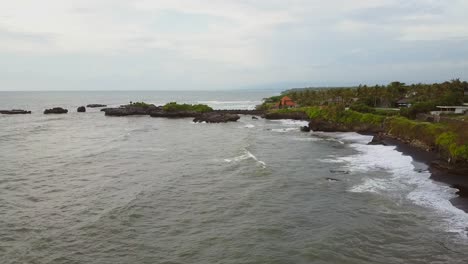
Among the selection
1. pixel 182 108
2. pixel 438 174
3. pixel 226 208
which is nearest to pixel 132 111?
pixel 182 108

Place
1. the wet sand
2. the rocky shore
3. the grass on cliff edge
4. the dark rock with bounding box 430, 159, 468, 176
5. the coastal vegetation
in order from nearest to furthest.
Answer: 1. the wet sand
2. the dark rock with bounding box 430, 159, 468, 176
3. the grass on cliff edge
4. the coastal vegetation
5. the rocky shore

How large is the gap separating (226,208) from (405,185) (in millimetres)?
14176

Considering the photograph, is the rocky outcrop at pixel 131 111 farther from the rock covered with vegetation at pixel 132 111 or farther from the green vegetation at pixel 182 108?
the green vegetation at pixel 182 108

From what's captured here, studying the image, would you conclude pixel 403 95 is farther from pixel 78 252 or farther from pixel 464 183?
pixel 78 252

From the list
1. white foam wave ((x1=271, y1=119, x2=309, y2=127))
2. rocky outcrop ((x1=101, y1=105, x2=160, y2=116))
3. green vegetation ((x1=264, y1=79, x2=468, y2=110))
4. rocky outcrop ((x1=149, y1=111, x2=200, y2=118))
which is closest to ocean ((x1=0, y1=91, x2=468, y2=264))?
white foam wave ((x1=271, y1=119, x2=309, y2=127))

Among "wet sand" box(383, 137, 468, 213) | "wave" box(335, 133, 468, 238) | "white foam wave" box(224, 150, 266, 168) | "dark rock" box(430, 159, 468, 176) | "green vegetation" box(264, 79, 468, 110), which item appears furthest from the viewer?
"green vegetation" box(264, 79, 468, 110)

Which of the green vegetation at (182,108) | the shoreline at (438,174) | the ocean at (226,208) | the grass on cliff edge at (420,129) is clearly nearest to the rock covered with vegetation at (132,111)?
the green vegetation at (182,108)

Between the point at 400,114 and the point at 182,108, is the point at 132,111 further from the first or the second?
Result: the point at 400,114

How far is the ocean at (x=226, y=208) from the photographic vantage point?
19.1m

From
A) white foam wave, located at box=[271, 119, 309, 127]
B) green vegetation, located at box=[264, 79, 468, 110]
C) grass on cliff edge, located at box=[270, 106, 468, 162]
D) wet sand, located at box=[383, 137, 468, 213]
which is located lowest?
wet sand, located at box=[383, 137, 468, 213]

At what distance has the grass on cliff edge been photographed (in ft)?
120

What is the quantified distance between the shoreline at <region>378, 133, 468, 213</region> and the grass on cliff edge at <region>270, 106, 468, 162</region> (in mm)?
1333

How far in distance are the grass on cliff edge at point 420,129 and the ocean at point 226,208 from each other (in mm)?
3393

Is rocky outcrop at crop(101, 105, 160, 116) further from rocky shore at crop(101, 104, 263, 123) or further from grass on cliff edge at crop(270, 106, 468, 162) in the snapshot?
grass on cliff edge at crop(270, 106, 468, 162)
